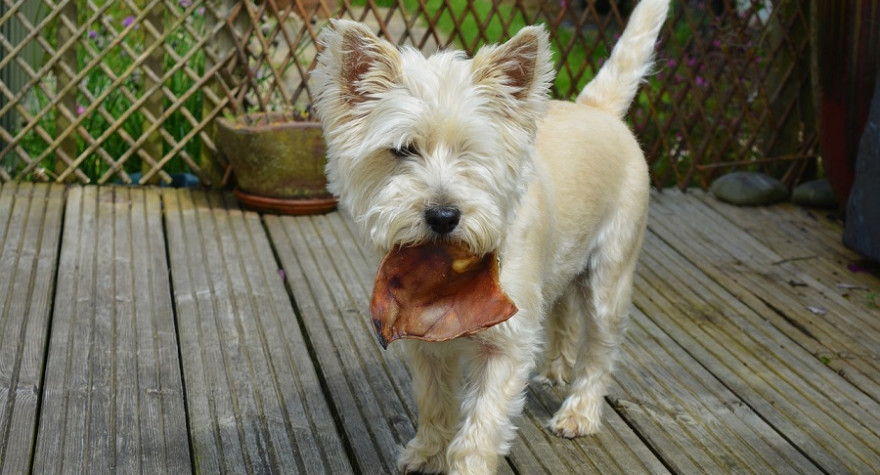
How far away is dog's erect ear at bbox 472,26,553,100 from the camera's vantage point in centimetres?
245

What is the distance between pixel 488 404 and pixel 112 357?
56.4 inches

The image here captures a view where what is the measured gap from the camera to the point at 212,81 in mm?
5219

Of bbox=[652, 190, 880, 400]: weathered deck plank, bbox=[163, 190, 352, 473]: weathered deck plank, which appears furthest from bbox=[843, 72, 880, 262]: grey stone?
bbox=[163, 190, 352, 473]: weathered deck plank

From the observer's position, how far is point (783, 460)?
2.94 m

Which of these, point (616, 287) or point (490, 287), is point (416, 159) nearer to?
point (490, 287)

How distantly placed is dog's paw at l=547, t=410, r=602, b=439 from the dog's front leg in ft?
1.47

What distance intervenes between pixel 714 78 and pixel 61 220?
133 inches

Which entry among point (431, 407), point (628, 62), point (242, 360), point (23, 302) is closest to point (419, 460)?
point (431, 407)

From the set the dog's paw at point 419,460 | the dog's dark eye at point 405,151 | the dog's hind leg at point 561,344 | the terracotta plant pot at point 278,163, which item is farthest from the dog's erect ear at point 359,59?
the terracotta plant pot at point 278,163

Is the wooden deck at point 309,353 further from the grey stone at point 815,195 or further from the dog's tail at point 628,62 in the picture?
the dog's tail at point 628,62

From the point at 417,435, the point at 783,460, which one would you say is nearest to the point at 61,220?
the point at 417,435

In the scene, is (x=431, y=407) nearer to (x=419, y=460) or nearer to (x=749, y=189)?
(x=419, y=460)

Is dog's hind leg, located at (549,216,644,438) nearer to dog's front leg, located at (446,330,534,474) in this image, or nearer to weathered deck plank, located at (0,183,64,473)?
dog's front leg, located at (446,330,534,474)

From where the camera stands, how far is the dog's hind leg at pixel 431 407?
2.78 metres
